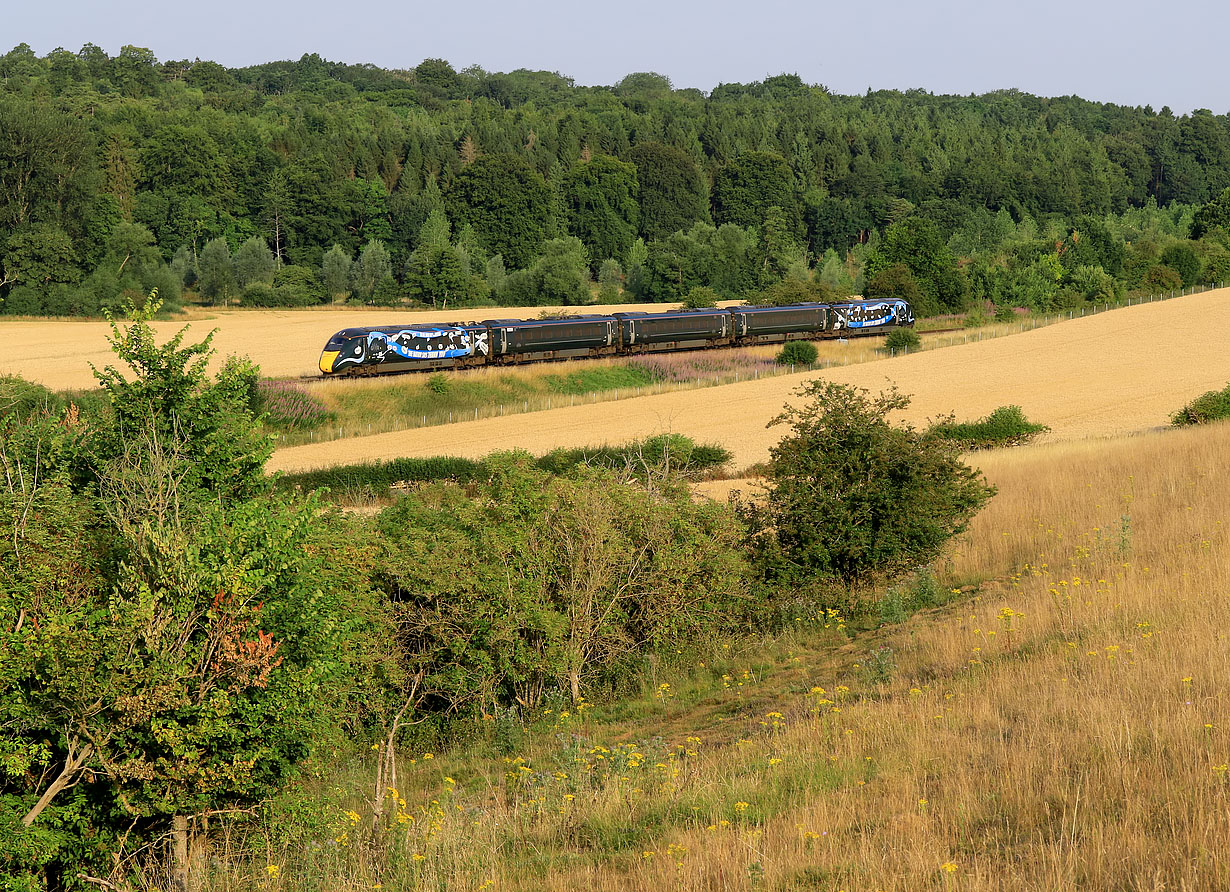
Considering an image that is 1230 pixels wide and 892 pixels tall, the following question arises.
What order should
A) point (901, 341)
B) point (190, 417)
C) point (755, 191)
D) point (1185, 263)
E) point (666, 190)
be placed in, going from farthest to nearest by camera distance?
point (755, 191)
point (666, 190)
point (1185, 263)
point (901, 341)
point (190, 417)

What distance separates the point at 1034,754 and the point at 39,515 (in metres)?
9.26

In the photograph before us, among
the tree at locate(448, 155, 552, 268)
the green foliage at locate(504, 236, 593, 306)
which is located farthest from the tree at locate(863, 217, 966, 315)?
the tree at locate(448, 155, 552, 268)

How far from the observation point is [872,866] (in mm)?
7070

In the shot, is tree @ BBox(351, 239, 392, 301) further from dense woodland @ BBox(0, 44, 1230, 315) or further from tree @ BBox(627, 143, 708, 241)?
tree @ BBox(627, 143, 708, 241)

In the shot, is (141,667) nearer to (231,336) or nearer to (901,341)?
(901,341)

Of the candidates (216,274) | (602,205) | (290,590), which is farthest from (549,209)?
(290,590)

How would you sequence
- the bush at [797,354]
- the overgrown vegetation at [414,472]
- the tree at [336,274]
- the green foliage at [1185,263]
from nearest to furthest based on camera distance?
the overgrown vegetation at [414,472] → the bush at [797,354] → the green foliage at [1185,263] → the tree at [336,274]

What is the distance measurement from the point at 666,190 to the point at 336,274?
50.1m

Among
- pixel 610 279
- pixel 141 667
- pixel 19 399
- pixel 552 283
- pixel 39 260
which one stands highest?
pixel 39 260

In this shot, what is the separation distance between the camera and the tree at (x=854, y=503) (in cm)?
1922

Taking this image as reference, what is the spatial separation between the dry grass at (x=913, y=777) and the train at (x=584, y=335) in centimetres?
4434


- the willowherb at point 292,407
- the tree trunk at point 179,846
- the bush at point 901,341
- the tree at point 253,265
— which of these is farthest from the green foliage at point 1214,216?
the tree trunk at point 179,846

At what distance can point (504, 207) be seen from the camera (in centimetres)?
12975

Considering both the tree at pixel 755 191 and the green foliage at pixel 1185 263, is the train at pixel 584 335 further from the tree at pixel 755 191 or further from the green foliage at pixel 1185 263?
the tree at pixel 755 191
